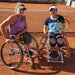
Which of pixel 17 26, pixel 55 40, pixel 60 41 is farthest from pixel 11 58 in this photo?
pixel 60 41

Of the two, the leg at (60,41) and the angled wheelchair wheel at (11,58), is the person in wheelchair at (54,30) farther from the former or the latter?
the angled wheelchair wheel at (11,58)

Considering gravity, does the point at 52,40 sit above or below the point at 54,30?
below

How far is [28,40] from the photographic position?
284cm

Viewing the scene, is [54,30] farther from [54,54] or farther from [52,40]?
[54,54]

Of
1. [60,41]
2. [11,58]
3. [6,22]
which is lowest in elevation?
[11,58]

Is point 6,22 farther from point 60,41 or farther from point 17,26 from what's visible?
point 60,41

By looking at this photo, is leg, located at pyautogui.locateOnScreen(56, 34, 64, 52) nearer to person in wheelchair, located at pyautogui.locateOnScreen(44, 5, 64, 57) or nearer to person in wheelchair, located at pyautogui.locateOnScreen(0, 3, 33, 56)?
person in wheelchair, located at pyautogui.locateOnScreen(44, 5, 64, 57)

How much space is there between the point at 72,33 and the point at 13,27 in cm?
344

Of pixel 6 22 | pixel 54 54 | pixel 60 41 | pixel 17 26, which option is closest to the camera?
pixel 6 22

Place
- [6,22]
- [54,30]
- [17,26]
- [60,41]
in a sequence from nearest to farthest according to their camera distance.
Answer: [6,22] < [17,26] < [60,41] < [54,30]

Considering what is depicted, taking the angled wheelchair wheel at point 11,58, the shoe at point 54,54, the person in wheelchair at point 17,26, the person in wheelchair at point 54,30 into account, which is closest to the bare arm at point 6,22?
the person in wheelchair at point 17,26

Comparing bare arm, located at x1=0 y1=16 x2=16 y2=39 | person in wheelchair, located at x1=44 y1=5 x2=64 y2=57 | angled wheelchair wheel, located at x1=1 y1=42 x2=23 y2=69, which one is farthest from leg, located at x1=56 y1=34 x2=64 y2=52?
bare arm, located at x1=0 y1=16 x2=16 y2=39

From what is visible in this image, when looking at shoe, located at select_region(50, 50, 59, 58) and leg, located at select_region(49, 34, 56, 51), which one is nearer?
leg, located at select_region(49, 34, 56, 51)

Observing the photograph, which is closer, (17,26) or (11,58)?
(17,26)
